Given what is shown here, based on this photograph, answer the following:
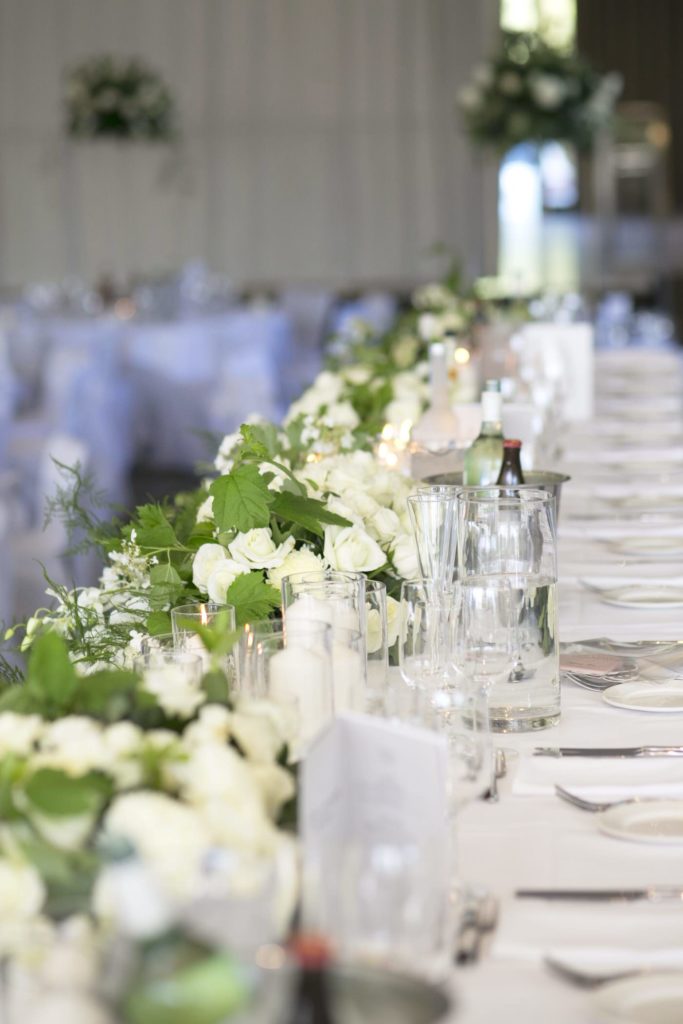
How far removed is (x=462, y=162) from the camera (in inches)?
468

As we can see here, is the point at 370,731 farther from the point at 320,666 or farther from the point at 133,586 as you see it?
the point at 133,586

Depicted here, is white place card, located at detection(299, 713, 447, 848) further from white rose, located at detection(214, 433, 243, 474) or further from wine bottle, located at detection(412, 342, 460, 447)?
wine bottle, located at detection(412, 342, 460, 447)

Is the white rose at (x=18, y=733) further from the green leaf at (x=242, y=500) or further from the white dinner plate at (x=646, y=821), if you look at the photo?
the green leaf at (x=242, y=500)

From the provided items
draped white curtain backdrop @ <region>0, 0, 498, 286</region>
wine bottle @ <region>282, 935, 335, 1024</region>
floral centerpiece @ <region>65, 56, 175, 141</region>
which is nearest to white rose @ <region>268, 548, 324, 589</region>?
wine bottle @ <region>282, 935, 335, 1024</region>

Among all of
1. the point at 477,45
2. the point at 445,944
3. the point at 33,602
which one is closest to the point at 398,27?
the point at 477,45

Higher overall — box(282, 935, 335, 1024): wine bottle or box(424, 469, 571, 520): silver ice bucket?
box(424, 469, 571, 520): silver ice bucket

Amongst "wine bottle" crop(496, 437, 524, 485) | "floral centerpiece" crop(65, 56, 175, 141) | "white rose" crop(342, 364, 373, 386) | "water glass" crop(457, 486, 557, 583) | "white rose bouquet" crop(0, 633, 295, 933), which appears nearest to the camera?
"white rose bouquet" crop(0, 633, 295, 933)

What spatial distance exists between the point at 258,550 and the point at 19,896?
76 cm

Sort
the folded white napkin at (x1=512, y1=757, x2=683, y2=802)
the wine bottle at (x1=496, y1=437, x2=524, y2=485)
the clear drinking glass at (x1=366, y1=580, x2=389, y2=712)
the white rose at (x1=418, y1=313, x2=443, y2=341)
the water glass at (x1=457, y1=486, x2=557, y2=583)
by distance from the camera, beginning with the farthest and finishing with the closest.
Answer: the white rose at (x1=418, y1=313, x2=443, y2=341) < the wine bottle at (x1=496, y1=437, x2=524, y2=485) < the water glass at (x1=457, y1=486, x2=557, y2=583) < the clear drinking glass at (x1=366, y1=580, x2=389, y2=712) < the folded white napkin at (x1=512, y1=757, x2=683, y2=802)

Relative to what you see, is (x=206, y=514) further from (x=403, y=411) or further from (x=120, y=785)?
(x=403, y=411)

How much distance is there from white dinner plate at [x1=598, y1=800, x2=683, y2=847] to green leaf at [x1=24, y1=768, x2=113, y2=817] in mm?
499

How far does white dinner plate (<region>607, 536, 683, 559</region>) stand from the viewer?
2.28 m

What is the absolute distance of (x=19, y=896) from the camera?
775 millimetres

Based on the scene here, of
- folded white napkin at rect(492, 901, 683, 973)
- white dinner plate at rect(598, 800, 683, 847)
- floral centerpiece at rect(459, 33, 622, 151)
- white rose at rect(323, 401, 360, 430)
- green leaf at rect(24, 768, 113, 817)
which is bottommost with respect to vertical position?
folded white napkin at rect(492, 901, 683, 973)
